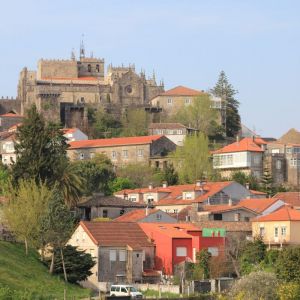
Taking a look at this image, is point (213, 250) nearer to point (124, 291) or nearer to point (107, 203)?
point (124, 291)

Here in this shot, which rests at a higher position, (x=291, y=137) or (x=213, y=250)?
(x=291, y=137)

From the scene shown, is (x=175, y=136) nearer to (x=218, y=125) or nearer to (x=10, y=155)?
(x=218, y=125)

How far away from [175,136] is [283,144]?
12387 millimetres

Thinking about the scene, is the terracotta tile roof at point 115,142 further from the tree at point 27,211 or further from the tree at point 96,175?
the tree at point 27,211

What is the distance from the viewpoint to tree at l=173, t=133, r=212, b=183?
4053 inches

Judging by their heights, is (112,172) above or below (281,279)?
above

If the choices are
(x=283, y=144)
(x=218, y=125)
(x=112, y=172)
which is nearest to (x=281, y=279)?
(x=112, y=172)

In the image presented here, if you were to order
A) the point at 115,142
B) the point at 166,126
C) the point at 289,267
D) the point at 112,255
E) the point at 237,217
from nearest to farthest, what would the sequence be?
the point at 289,267 < the point at 112,255 < the point at 237,217 < the point at 115,142 < the point at 166,126

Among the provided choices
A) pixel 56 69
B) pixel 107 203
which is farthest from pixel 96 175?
pixel 56 69

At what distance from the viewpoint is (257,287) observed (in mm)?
55781

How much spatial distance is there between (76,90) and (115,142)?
2092 centimetres

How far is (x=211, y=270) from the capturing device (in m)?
66.5

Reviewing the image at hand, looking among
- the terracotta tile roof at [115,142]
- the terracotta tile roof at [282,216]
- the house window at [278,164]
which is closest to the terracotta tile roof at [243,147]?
the house window at [278,164]

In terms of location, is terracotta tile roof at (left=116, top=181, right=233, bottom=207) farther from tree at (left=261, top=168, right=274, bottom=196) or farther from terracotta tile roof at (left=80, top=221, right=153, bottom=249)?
terracotta tile roof at (left=80, top=221, right=153, bottom=249)
